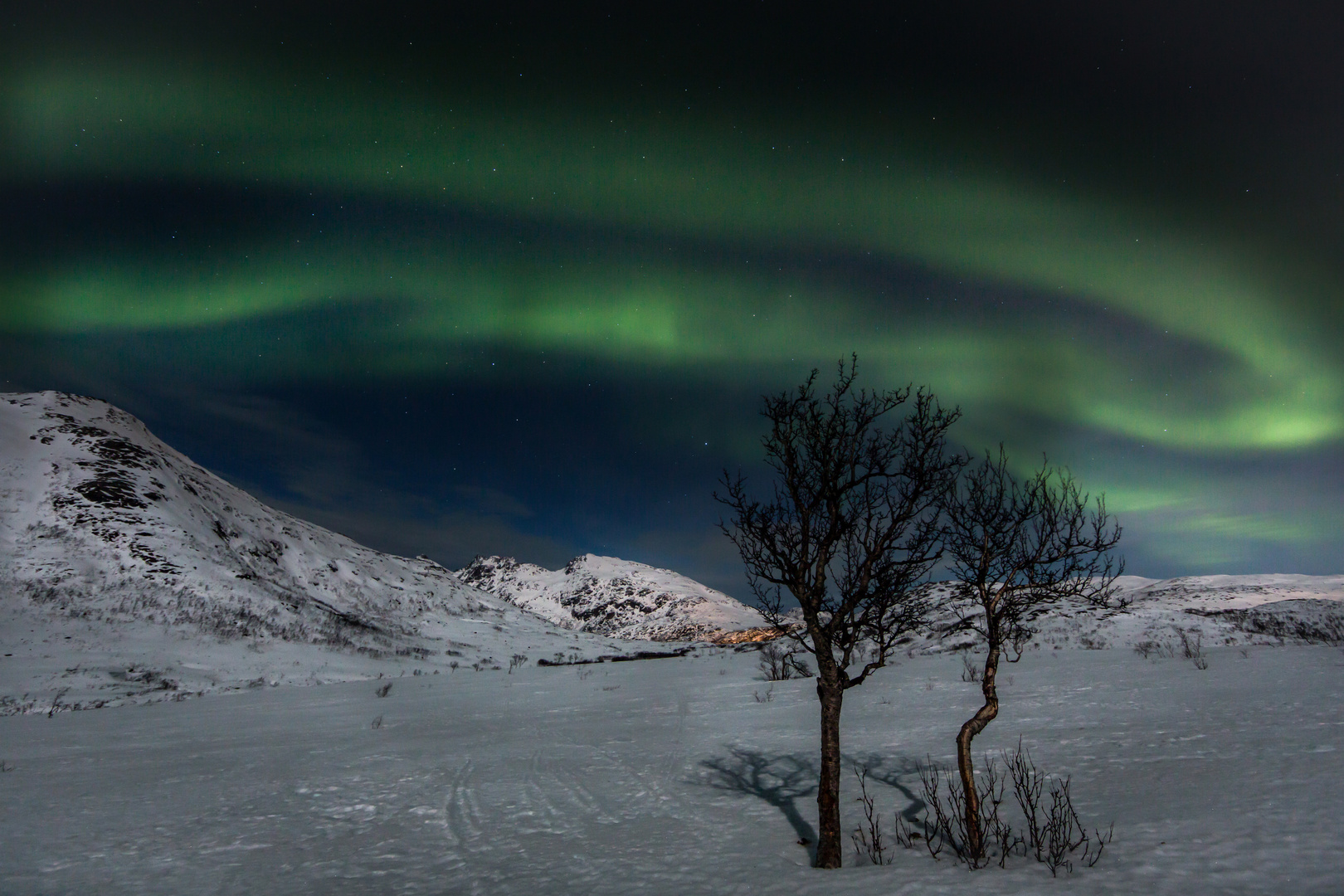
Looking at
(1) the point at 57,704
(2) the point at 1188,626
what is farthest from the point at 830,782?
(2) the point at 1188,626

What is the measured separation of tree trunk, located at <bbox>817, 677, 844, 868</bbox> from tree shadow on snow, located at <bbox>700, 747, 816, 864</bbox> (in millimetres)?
1250

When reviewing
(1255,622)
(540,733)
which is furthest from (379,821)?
(1255,622)

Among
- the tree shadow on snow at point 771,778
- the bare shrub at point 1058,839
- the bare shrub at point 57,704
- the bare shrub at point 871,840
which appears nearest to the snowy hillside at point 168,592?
the bare shrub at point 57,704

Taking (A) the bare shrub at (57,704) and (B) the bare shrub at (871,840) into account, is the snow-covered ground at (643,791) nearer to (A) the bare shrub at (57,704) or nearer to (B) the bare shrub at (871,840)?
(B) the bare shrub at (871,840)

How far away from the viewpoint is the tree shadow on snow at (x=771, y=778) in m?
9.02

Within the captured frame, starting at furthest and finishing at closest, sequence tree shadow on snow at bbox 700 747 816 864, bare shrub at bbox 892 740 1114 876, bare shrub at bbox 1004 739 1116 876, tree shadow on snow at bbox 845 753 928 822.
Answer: tree shadow on snow at bbox 700 747 816 864, tree shadow on snow at bbox 845 753 928 822, bare shrub at bbox 892 740 1114 876, bare shrub at bbox 1004 739 1116 876

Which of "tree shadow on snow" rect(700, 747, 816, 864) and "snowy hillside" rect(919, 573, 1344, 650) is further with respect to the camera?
"snowy hillside" rect(919, 573, 1344, 650)

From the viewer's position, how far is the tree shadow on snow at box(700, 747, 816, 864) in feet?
29.6

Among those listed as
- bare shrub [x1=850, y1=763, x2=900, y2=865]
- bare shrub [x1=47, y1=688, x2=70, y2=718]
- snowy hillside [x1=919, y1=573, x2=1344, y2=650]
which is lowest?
snowy hillside [x1=919, y1=573, x2=1344, y2=650]

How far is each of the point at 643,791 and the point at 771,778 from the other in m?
2.19

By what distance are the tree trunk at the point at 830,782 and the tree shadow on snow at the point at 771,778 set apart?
1.25 meters

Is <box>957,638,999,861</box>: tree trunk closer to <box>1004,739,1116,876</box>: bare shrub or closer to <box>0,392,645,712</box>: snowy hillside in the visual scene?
<box>1004,739,1116,876</box>: bare shrub

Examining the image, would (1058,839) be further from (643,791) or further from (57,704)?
(57,704)

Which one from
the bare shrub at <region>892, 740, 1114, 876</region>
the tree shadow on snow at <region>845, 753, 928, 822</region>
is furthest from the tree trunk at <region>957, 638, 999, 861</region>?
the tree shadow on snow at <region>845, 753, 928, 822</region>
